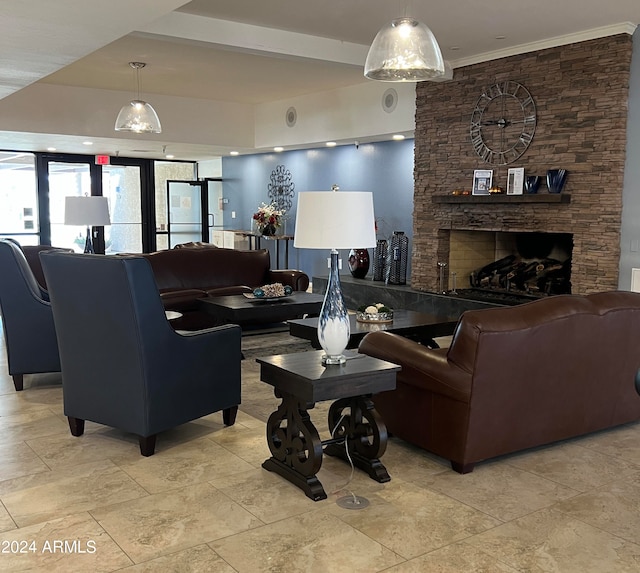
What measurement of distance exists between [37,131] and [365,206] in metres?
7.87

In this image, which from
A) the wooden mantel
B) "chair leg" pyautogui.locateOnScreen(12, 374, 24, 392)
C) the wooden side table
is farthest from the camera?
the wooden mantel

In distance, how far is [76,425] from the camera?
400 centimetres

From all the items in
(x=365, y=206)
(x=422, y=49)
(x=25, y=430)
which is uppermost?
(x=422, y=49)

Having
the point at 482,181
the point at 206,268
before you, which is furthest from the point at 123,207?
the point at 482,181

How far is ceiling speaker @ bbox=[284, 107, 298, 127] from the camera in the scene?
1049 centimetres

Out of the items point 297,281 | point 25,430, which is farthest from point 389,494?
point 297,281

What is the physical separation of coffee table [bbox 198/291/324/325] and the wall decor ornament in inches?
199

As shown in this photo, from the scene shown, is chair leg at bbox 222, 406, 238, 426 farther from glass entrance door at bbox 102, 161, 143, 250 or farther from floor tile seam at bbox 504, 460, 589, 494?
glass entrance door at bbox 102, 161, 143, 250

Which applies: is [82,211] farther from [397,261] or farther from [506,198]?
[506,198]

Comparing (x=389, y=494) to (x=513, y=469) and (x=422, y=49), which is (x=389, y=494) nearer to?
(x=513, y=469)

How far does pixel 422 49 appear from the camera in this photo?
412cm

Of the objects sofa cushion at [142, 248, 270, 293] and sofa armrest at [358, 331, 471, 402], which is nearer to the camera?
sofa armrest at [358, 331, 471, 402]

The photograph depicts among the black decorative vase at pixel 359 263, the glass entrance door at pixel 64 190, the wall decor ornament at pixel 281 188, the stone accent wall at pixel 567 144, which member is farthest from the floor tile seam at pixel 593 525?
the glass entrance door at pixel 64 190

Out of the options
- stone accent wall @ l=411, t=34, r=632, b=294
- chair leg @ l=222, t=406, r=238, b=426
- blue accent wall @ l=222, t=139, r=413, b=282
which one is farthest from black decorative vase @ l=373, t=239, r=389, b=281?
chair leg @ l=222, t=406, r=238, b=426
